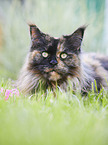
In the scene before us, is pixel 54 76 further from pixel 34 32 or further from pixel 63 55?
pixel 34 32

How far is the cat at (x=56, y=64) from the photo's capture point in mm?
1891

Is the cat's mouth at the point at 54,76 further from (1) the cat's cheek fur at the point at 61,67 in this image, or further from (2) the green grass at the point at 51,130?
(2) the green grass at the point at 51,130

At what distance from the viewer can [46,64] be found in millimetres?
1877

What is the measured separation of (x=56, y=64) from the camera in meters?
1.85

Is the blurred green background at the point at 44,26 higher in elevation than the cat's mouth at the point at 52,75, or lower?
higher

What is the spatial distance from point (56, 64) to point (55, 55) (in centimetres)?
11

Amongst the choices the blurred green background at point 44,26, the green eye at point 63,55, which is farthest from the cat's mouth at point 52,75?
the blurred green background at point 44,26

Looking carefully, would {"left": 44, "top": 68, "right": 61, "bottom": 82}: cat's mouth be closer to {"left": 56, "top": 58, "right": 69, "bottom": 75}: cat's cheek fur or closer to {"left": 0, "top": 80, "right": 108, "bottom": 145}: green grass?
{"left": 56, "top": 58, "right": 69, "bottom": 75}: cat's cheek fur

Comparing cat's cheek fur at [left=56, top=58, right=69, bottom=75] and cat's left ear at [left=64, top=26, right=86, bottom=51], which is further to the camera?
cat's left ear at [left=64, top=26, right=86, bottom=51]

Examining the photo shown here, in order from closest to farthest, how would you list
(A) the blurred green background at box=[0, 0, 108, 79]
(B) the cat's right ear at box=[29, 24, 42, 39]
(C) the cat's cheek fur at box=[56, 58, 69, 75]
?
1. (C) the cat's cheek fur at box=[56, 58, 69, 75]
2. (B) the cat's right ear at box=[29, 24, 42, 39]
3. (A) the blurred green background at box=[0, 0, 108, 79]

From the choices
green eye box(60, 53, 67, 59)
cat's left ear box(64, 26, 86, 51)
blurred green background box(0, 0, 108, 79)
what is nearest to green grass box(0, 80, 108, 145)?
green eye box(60, 53, 67, 59)

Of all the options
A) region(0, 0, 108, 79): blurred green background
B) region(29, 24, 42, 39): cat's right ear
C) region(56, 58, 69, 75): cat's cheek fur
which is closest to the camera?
region(56, 58, 69, 75): cat's cheek fur

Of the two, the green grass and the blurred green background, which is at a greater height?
the blurred green background

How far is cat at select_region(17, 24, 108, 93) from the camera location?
1891mm
